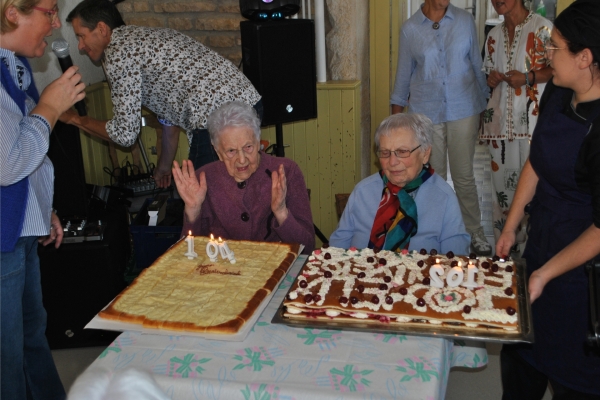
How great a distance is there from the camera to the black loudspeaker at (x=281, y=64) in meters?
3.38

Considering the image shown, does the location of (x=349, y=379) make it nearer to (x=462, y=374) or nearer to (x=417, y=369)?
(x=417, y=369)

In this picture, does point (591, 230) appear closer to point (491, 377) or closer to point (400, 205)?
point (400, 205)

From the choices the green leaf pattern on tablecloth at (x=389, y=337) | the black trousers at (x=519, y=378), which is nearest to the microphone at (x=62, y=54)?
the green leaf pattern on tablecloth at (x=389, y=337)

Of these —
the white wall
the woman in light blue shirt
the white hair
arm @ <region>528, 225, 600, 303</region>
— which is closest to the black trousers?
arm @ <region>528, 225, 600, 303</region>

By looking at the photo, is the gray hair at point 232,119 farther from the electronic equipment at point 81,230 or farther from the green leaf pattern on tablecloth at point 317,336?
the green leaf pattern on tablecloth at point 317,336

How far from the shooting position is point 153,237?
303 centimetres

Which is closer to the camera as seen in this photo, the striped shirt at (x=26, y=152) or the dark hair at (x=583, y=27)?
the dark hair at (x=583, y=27)

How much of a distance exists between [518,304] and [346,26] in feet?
9.38

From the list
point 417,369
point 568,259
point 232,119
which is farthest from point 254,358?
point 232,119

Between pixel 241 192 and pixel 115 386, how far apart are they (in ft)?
5.10

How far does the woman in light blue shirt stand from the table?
7.89 ft

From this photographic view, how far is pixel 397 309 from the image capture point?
1.54m

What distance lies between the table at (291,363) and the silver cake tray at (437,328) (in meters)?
0.03

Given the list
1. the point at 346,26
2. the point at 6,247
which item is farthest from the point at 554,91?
the point at 346,26
